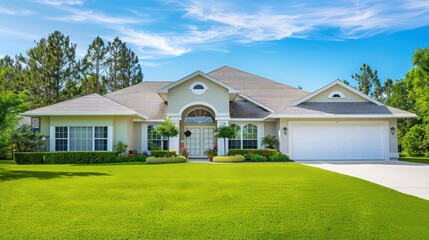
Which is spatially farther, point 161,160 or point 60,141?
point 60,141

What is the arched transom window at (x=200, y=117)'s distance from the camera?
85.8 ft

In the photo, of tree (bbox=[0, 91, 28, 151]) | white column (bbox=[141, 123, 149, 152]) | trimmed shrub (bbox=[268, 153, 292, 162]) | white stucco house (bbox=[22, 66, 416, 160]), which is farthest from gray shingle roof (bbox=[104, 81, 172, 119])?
tree (bbox=[0, 91, 28, 151])

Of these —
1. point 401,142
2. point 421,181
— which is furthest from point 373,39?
point 401,142

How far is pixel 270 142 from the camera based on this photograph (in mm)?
24078

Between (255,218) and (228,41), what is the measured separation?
17631 mm

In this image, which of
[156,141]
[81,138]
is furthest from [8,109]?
[156,141]

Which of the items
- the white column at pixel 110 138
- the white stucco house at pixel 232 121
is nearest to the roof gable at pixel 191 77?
the white stucco house at pixel 232 121

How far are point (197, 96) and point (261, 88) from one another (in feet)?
26.2

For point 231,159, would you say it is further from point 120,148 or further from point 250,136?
point 120,148

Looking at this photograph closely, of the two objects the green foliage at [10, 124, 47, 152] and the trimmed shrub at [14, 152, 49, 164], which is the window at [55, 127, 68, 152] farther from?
the trimmed shrub at [14, 152, 49, 164]

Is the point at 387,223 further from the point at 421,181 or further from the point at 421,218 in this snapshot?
the point at 421,181

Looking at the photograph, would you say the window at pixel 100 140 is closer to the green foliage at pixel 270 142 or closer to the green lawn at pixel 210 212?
the green foliage at pixel 270 142

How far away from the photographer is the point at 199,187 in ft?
33.3

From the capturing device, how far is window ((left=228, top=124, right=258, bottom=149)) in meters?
25.1
